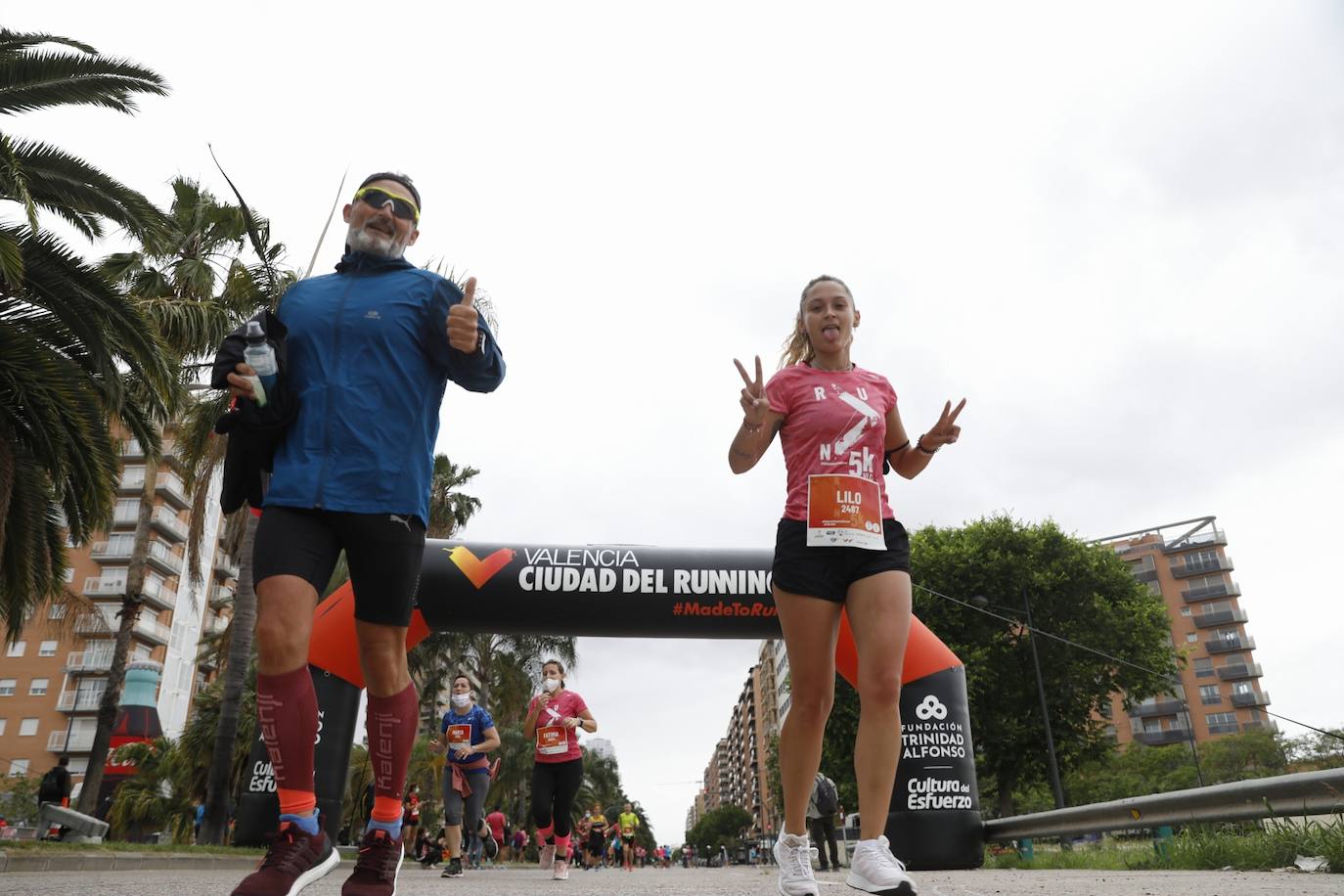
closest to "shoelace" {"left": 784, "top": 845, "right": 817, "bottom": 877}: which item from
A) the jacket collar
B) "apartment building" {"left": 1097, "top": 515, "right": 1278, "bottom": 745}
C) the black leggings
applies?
the jacket collar

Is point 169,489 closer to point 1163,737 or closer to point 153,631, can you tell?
point 153,631

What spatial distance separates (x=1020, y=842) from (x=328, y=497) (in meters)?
12.1

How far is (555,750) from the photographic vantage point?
8.58 m

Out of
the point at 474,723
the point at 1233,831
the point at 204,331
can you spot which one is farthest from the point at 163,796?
the point at 1233,831

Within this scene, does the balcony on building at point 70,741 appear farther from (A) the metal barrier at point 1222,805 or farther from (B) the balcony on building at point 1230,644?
(B) the balcony on building at point 1230,644

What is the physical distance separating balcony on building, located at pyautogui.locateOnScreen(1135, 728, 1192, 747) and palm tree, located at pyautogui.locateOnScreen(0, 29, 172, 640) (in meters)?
85.8

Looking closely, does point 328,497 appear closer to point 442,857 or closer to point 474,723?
point 474,723

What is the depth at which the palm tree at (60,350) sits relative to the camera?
991 centimetres

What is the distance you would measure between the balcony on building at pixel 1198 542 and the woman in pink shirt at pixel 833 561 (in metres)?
94.6

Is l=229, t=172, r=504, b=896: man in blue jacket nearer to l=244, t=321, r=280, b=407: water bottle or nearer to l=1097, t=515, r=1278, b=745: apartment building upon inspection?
l=244, t=321, r=280, b=407: water bottle

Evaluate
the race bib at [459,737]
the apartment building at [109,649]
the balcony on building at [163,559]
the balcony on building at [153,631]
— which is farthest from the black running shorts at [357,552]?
the balcony on building at [163,559]

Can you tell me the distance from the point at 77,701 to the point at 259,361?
62.4 metres

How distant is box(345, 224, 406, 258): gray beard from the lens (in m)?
3.15

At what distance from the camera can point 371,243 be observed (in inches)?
124
